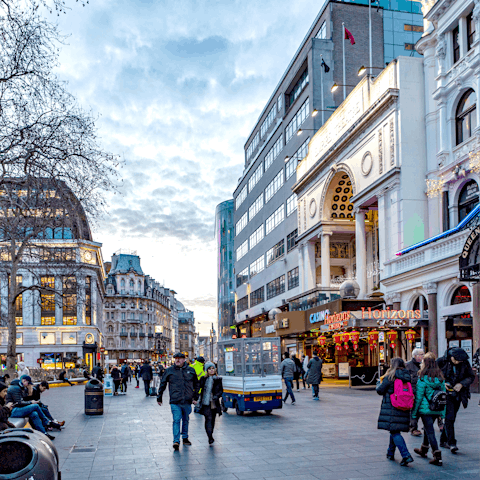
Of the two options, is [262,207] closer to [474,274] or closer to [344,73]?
[344,73]

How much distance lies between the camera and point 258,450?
1125 centimetres

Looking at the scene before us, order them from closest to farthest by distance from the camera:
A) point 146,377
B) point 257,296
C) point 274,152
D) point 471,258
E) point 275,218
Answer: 1. point 471,258
2. point 146,377
3. point 275,218
4. point 274,152
5. point 257,296

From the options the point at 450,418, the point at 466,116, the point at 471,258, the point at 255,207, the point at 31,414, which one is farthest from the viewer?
the point at 255,207

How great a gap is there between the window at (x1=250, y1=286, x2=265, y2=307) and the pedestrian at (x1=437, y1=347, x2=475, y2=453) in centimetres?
5205

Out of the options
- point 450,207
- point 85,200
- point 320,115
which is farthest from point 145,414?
point 320,115

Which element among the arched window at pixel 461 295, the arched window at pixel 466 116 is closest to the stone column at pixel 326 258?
the arched window at pixel 466 116

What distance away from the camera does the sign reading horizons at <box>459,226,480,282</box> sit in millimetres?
20625

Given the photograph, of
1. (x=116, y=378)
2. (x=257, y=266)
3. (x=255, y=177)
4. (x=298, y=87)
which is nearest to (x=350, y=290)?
(x=116, y=378)

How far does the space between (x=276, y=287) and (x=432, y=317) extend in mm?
30999

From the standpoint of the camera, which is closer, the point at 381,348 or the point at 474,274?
the point at 474,274

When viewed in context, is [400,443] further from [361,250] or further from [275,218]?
[275,218]

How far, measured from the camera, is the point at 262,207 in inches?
2520

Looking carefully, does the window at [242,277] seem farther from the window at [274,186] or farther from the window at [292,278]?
the window at [292,278]

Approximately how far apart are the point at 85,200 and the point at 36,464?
1074 centimetres
